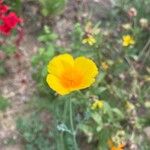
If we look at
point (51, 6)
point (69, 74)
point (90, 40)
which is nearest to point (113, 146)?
point (90, 40)

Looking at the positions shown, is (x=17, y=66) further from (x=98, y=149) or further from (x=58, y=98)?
(x=98, y=149)

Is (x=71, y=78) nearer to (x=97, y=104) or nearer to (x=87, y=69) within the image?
(x=87, y=69)

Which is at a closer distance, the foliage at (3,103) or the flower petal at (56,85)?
the flower petal at (56,85)

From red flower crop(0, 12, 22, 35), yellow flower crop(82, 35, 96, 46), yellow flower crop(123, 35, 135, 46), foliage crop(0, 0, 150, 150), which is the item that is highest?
red flower crop(0, 12, 22, 35)

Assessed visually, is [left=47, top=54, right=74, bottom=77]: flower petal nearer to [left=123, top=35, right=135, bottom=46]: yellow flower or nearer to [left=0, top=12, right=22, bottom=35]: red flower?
[left=0, top=12, right=22, bottom=35]: red flower

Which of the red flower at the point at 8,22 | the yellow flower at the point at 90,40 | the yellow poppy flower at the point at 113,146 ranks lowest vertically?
the yellow poppy flower at the point at 113,146

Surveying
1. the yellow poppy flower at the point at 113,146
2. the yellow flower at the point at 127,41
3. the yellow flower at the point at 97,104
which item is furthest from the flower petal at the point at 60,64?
the yellow flower at the point at 127,41

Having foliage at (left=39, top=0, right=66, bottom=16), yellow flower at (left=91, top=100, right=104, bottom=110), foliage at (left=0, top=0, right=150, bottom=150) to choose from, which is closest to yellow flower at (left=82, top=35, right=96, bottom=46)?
foliage at (left=0, top=0, right=150, bottom=150)

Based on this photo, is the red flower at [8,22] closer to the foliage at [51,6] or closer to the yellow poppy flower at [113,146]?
the foliage at [51,6]
